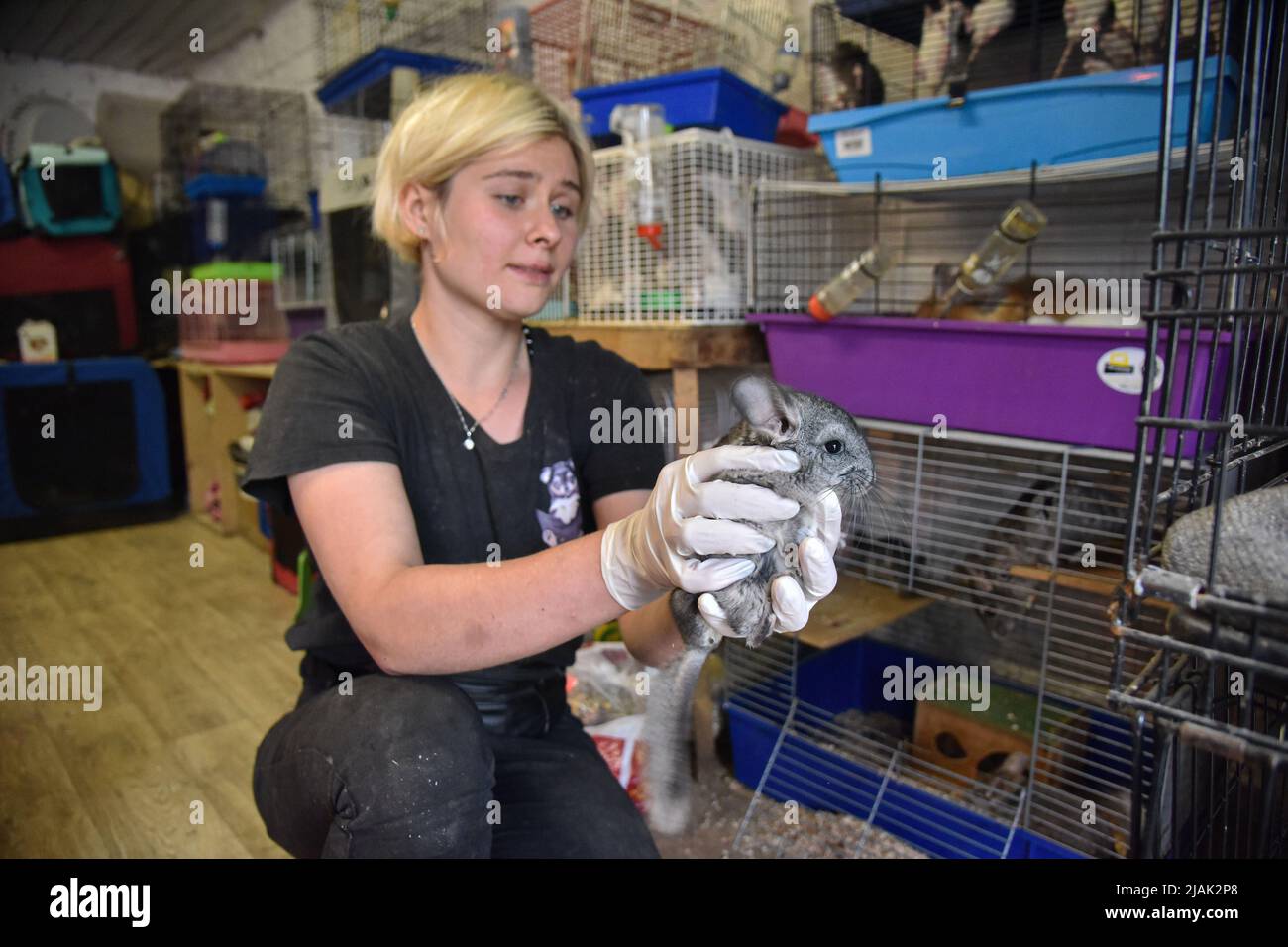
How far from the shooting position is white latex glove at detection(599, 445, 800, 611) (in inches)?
27.0

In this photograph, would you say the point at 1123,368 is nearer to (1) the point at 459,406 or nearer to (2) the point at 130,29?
(1) the point at 459,406

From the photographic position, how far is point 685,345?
1.60m

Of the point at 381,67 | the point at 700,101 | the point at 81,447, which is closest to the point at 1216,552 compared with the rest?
the point at 700,101

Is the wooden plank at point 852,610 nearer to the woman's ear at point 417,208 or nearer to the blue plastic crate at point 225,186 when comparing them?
the woman's ear at point 417,208

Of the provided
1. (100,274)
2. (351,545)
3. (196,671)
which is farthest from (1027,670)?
(100,274)

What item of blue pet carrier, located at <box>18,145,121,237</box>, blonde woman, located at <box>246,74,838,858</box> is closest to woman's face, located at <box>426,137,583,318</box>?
blonde woman, located at <box>246,74,838,858</box>

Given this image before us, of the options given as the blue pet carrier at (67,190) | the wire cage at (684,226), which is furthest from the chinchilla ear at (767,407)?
the blue pet carrier at (67,190)

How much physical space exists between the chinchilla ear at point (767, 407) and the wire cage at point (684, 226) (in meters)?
0.99

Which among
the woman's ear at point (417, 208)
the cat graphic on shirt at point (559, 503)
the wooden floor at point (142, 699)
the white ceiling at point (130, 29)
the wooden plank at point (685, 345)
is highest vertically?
the white ceiling at point (130, 29)

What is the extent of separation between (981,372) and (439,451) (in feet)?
2.86

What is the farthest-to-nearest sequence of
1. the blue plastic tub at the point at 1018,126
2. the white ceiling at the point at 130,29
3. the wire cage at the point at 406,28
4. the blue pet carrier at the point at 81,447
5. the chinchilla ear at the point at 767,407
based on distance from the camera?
the blue pet carrier at the point at 81,447 → the white ceiling at the point at 130,29 → the wire cage at the point at 406,28 → the blue plastic tub at the point at 1018,126 → the chinchilla ear at the point at 767,407

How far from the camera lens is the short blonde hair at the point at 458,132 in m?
1.07

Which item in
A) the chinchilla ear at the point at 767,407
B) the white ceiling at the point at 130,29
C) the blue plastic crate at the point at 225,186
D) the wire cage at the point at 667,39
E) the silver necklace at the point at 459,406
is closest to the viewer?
the chinchilla ear at the point at 767,407

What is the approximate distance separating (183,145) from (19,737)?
4.03 metres
